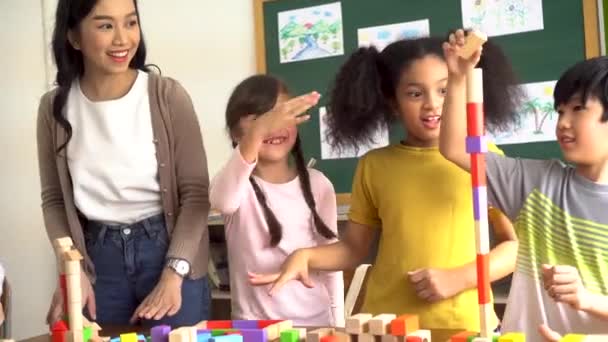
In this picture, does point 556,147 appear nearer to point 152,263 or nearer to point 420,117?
point 420,117

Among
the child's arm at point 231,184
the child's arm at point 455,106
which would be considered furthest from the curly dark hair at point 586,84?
the child's arm at point 231,184

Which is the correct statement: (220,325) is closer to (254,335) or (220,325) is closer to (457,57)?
(254,335)

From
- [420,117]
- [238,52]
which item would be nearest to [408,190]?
[420,117]

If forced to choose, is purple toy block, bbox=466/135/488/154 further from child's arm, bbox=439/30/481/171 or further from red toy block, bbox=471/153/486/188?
child's arm, bbox=439/30/481/171

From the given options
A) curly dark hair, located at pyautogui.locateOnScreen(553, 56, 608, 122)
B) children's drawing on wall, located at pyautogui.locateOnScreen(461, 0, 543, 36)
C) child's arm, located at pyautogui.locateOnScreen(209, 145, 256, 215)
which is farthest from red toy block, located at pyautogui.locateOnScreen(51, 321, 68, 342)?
children's drawing on wall, located at pyautogui.locateOnScreen(461, 0, 543, 36)

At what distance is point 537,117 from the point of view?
102 inches

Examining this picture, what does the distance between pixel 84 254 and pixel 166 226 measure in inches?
6.6

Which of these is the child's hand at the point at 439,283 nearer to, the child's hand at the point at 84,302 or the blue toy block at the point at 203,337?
the blue toy block at the point at 203,337

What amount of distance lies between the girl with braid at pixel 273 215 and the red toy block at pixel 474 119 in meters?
0.54

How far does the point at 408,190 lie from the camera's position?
1.36 metres

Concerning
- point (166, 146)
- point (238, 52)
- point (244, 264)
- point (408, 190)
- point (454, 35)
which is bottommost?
point (244, 264)

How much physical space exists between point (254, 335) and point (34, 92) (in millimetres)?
2700

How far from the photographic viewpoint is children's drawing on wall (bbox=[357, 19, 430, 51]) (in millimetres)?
2740

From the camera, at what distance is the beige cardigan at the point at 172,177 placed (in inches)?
57.7
